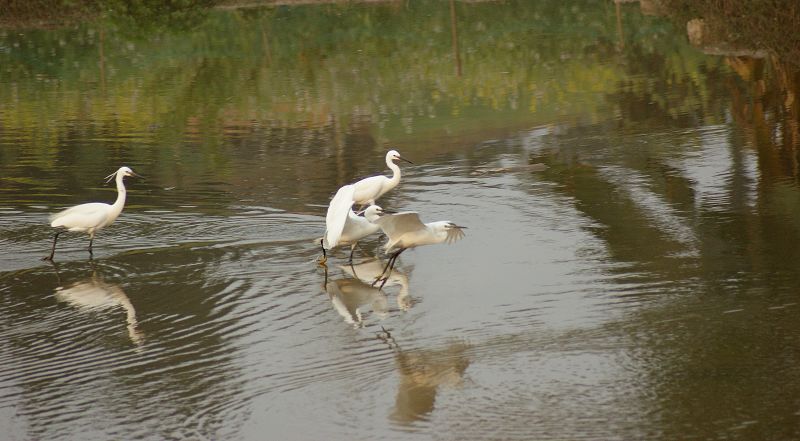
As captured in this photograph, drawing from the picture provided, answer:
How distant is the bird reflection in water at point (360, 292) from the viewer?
Result: 10.8 metres

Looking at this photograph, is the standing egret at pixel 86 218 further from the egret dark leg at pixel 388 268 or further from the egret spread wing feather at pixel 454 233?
the egret spread wing feather at pixel 454 233

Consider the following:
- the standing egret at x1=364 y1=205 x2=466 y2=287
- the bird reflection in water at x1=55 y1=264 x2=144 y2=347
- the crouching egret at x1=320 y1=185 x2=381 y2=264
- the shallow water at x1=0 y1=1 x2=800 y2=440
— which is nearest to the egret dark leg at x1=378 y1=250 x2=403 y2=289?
the standing egret at x1=364 y1=205 x2=466 y2=287

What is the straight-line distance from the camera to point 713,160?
16.5 m

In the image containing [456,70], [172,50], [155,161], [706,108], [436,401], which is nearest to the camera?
[436,401]

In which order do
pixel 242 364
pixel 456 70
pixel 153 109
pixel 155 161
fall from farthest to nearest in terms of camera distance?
pixel 456 70 → pixel 153 109 → pixel 155 161 → pixel 242 364

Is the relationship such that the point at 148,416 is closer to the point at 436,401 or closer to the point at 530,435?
the point at 436,401

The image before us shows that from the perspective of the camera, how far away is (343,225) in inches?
455

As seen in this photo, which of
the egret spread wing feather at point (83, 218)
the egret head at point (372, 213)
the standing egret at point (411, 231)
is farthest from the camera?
the egret spread wing feather at point (83, 218)

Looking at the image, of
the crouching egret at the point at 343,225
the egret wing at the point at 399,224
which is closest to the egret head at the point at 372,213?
the crouching egret at the point at 343,225

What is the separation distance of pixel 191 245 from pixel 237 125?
8.90 m

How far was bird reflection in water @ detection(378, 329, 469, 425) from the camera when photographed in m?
8.30

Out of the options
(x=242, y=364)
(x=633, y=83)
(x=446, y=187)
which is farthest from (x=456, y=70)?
(x=242, y=364)

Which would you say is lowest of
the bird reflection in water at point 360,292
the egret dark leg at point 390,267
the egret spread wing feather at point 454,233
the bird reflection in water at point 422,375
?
the bird reflection in water at point 422,375

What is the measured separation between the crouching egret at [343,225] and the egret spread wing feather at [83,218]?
2170mm
